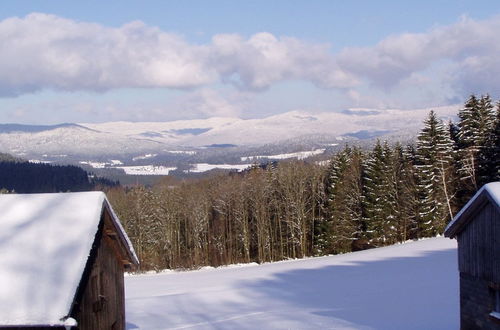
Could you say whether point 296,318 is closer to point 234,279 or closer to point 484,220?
point 484,220

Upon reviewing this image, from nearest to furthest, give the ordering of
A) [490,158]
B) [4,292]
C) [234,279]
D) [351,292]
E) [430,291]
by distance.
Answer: [4,292] < [430,291] < [351,292] < [234,279] < [490,158]

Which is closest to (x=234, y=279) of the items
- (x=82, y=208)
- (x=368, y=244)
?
(x=368, y=244)

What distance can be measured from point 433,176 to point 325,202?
40.0 ft

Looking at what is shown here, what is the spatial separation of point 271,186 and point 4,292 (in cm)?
5054

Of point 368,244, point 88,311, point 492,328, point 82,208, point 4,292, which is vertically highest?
point 82,208

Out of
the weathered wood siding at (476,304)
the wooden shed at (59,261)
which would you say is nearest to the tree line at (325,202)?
the weathered wood siding at (476,304)

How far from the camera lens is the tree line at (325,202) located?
4909cm

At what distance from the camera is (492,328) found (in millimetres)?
15203

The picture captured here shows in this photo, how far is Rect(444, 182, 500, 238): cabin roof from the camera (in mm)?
14398

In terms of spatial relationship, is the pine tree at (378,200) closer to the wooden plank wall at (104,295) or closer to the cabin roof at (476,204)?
the cabin roof at (476,204)

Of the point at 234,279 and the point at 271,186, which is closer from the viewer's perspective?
the point at 234,279

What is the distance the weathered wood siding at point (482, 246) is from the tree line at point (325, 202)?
30.6m

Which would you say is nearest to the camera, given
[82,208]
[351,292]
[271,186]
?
[82,208]

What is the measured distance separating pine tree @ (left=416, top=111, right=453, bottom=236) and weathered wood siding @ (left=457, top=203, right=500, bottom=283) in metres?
33.8
